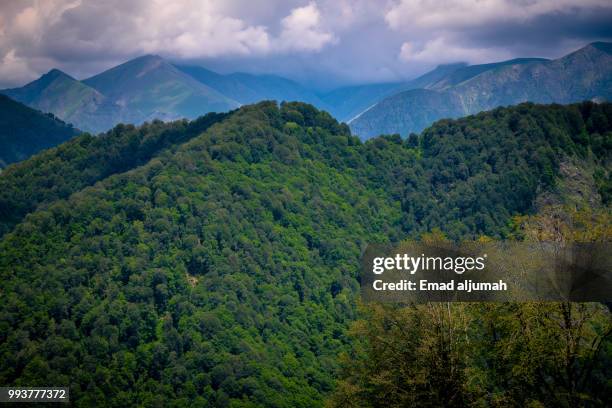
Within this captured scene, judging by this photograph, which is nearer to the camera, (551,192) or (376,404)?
(376,404)

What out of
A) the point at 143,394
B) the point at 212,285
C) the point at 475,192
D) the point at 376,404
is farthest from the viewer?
the point at 475,192

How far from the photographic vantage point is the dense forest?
28172 mm

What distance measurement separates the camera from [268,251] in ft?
315

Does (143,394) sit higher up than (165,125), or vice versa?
(165,125)

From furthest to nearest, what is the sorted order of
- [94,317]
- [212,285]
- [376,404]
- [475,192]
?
[475,192]
[212,285]
[94,317]
[376,404]

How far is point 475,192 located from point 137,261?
64286 millimetres

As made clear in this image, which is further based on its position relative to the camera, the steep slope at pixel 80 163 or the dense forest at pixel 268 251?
the steep slope at pixel 80 163

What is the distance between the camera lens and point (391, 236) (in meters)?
116

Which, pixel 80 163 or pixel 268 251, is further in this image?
pixel 80 163

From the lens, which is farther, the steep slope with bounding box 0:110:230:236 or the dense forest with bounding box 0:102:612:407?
the steep slope with bounding box 0:110:230:236

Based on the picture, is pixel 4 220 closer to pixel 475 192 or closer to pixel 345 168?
pixel 345 168

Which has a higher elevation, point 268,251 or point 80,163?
point 80,163

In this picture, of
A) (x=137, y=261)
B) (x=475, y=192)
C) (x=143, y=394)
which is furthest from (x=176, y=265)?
(x=475, y=192)

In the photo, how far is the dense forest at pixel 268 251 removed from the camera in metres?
28.2
